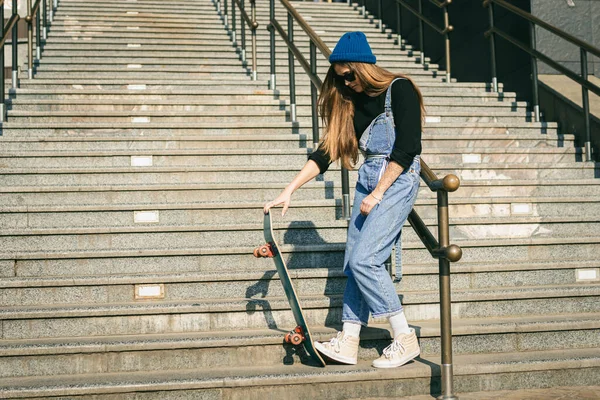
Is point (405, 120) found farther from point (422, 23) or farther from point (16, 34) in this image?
point (422, 23)

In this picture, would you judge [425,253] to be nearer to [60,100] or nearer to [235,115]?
[235,115]

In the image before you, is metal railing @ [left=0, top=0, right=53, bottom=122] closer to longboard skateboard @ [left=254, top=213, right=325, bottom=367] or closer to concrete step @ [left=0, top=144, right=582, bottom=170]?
concrete step @ [left=0, top=144, right=582, bottom=170]

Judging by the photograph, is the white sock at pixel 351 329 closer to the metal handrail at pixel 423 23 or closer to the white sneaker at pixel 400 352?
the white sneaker at pixel 400 352

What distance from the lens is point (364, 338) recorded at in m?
3.95

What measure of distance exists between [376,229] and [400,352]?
0.62 metres

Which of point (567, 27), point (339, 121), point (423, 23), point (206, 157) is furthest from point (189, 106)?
point (423, 23)

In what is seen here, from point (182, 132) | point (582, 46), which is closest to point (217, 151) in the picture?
point (182, 132)

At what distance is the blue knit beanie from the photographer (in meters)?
3.62

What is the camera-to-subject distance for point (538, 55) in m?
7.16

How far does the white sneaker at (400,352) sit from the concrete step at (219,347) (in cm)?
24

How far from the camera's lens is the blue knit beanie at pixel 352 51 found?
362cm

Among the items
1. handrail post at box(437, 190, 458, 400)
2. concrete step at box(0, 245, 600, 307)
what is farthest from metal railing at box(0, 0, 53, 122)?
handrail post at box(437, 190, 458, 400)

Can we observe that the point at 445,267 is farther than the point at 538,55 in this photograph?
No

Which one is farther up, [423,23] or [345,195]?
[423,23]
